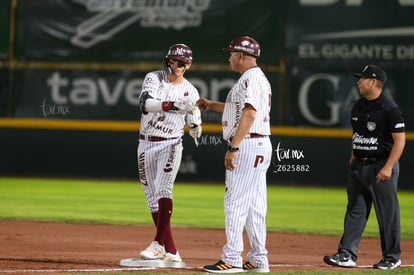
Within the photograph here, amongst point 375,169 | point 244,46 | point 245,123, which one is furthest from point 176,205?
point 245,123

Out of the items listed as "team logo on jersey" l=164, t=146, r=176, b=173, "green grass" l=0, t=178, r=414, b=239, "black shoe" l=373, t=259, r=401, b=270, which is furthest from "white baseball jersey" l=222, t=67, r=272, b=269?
"green grass" l=0, t=178, r=414, b=239

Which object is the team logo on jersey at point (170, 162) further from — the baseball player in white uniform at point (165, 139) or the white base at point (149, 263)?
the white base at point (149, 263)

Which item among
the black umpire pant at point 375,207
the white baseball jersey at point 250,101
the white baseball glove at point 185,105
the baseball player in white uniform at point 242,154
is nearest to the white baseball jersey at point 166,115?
the white baseball glove at point 185,105

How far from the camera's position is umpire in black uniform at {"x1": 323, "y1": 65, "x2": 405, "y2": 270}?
30.2 feet

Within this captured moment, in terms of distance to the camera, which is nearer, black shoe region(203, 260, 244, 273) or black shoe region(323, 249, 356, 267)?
black shoe region(203, 260, 244, 273)

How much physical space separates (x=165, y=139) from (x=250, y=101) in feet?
4.21

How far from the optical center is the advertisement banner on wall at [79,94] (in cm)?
2088

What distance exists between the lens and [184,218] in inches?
571

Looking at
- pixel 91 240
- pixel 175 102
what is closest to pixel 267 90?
pixel 175 102

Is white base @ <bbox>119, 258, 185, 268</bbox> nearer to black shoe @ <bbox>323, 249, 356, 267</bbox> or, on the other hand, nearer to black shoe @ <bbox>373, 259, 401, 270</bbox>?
black shoe @ <bbox>323, 249, 356, 267</bbox>

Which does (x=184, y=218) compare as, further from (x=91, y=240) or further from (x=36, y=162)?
(x=36, y=162)

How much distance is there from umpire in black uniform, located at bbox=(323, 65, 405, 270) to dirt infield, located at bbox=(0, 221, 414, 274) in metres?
0.43

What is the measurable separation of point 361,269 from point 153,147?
2.10 m

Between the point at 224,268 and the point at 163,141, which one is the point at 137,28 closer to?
the point at 163,141
